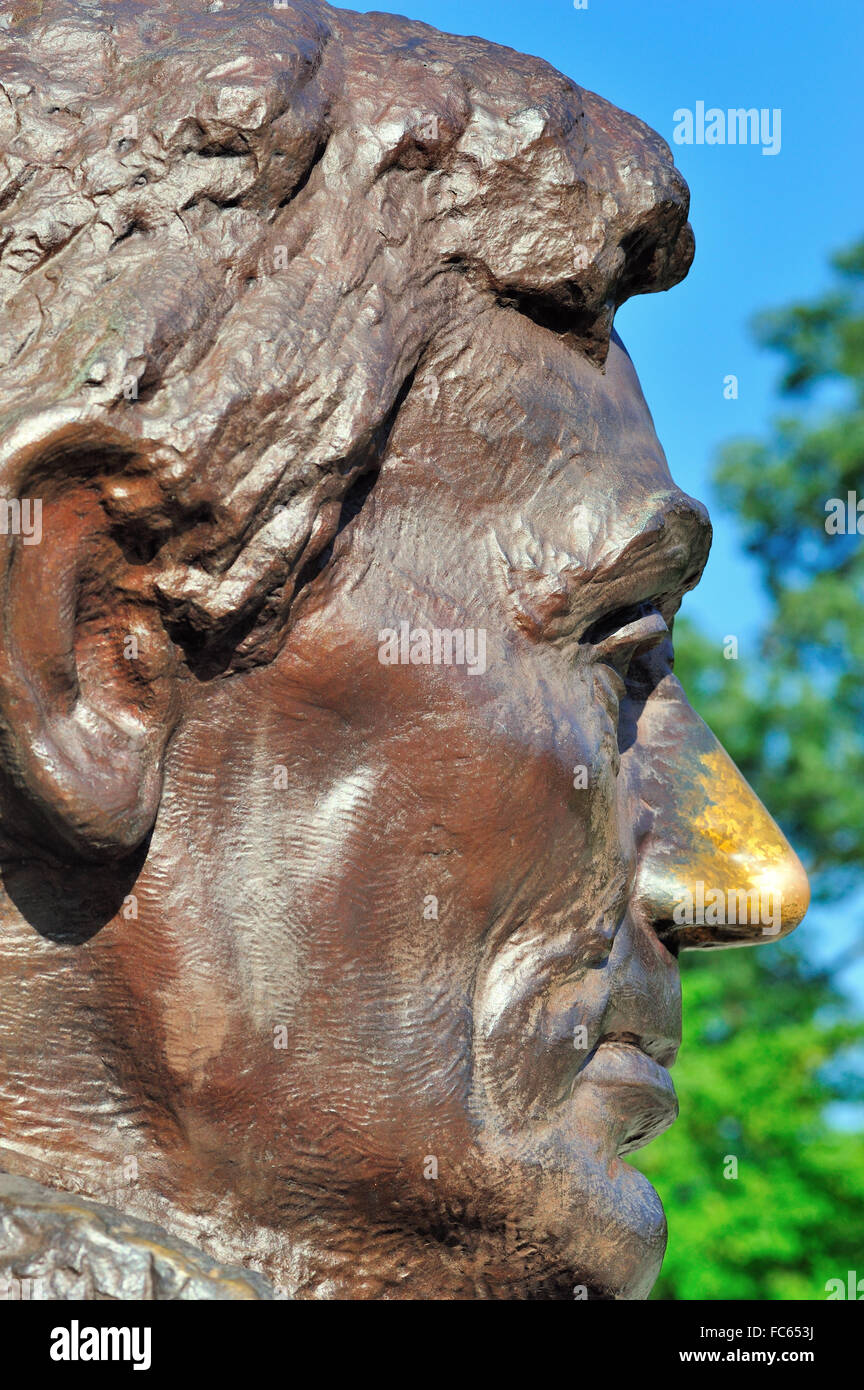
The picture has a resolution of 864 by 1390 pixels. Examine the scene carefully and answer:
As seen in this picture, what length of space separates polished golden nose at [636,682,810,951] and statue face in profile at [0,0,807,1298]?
0.52 ft

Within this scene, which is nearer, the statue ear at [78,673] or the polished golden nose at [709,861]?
the statue ear at [78,673]

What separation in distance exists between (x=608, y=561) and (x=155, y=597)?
0.56 metres

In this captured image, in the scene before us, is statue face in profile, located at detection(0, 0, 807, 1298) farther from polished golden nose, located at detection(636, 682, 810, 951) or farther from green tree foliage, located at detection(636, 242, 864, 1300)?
green tree foliage, located at detection(636, 242, 864, 1300)

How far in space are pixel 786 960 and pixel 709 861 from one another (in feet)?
38.3

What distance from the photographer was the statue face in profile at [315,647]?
1.88m

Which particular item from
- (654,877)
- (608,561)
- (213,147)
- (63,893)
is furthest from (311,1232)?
(213,147)

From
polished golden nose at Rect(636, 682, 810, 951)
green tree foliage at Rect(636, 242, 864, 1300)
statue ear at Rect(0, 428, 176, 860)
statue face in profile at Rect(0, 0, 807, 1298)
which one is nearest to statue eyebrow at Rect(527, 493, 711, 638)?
statue face in profile at Rect(0, 0, 807, 1298)

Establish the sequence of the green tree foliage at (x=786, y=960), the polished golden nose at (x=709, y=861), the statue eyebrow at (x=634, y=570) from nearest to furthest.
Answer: the statue eyebrow at (x=634, y=570) → the polished golden nose at (x=709, y=861) → the green tree foliage at (x=786, y=960)

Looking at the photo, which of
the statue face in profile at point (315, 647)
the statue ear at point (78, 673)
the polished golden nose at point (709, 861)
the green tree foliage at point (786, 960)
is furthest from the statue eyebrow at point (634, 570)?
the green tree foliage at point (786, 960)

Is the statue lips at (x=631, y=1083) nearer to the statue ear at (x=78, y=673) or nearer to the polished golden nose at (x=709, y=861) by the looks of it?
the polished golden nose at (x=709, y=861)

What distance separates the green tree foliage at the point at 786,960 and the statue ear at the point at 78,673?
649cm

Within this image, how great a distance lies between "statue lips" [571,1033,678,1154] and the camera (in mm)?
2217

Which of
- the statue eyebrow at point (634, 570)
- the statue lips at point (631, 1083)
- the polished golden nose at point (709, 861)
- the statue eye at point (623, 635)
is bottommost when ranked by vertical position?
the statue lips at point (631, 1083)

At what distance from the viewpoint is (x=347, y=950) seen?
200 centimetres
